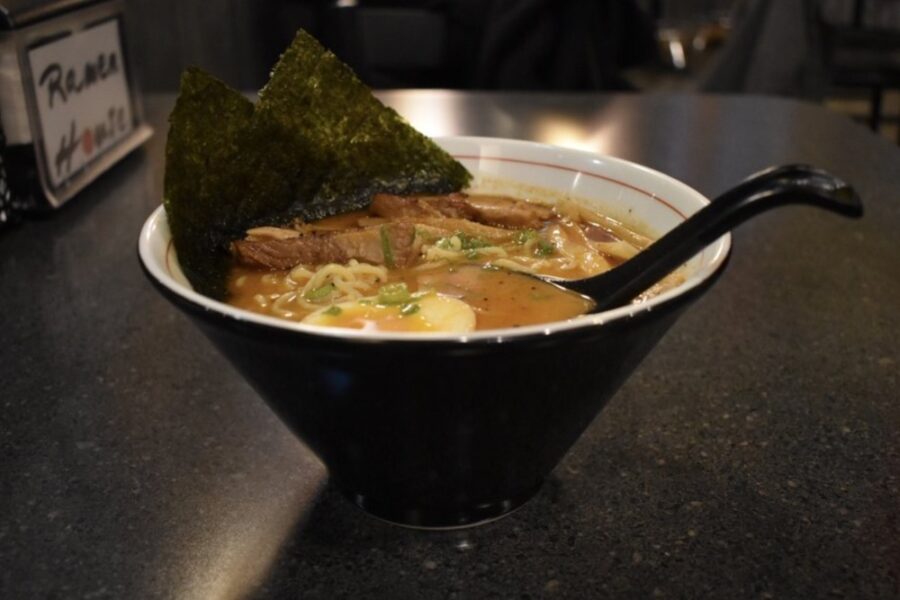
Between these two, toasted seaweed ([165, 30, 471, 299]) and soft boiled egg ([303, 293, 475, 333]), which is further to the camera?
toasted seaweed ([165, 30, 471, 299])

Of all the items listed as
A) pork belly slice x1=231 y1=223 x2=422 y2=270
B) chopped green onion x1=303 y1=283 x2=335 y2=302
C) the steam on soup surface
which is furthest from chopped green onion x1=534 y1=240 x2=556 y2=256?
chopped green onion x1=303 y1=283 x2=335 y2=302

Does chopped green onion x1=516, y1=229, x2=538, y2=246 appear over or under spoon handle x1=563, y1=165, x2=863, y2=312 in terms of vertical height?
under

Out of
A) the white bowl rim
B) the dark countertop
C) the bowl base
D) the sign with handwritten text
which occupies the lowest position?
the dark countertop

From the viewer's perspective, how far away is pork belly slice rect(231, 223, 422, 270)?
983 millimetres

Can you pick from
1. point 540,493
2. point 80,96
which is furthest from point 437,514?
point 80,96

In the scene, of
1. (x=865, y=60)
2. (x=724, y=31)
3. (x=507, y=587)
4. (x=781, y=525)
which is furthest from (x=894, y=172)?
(x=724, y=31)

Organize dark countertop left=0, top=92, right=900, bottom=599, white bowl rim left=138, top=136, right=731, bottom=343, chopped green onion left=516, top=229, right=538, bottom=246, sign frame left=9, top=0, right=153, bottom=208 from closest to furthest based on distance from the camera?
white bowl rim left=138, top=136, right=731, bottom=343 → dark countertop left=0, top=92, right=900, bottom=599 → chopped green onion left=516, top=229, right=538, bottom=246 → sign frame left=9, top=0, right=153, bottom=208

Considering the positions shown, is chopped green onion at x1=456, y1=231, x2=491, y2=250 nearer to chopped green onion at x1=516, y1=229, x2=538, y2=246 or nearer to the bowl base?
chopped green onion at x1=516, y1=229, x2=538, y2=246

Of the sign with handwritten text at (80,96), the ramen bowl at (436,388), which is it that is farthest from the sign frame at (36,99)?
the ramen bowl at (436,388)

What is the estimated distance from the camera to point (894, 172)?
1796 mm

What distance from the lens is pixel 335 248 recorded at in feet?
3.27

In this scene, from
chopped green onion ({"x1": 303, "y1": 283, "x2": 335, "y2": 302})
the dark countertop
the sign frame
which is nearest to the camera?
the dark countertop

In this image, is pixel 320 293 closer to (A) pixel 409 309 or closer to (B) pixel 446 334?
(A) pixel 409 309

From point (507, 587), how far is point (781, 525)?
264 mm
